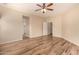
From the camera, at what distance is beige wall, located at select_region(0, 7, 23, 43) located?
333 cm

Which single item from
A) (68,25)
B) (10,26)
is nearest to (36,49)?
(10,26)

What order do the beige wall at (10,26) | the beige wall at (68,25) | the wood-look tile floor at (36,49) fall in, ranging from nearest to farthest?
the wood-look tile floor at (36,49)
the beige wall at (10,26)
the beige wall at (68,25)

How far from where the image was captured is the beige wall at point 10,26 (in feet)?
10.9

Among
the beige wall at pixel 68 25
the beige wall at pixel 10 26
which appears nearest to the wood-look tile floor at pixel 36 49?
the beige wall at pixel 10 26

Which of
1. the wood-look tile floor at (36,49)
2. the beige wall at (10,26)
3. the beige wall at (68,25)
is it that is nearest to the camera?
the wood-look tile floor at (36,49)

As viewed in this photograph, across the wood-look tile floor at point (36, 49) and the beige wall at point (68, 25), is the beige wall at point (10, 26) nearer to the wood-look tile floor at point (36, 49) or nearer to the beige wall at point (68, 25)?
the wood-look tile floor at point (36, 49)

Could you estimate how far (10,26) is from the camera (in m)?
3.36

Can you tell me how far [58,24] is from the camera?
5426mm

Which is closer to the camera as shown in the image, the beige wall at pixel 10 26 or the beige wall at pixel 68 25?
the beige wall at pixel 10 26

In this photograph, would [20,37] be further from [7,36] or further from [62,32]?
[62,32]

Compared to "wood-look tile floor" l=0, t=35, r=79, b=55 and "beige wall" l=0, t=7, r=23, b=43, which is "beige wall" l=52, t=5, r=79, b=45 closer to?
"wood-look tile floor" l=0, t=35, r=79, b=55

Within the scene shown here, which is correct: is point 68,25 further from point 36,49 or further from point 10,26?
point 10,26
